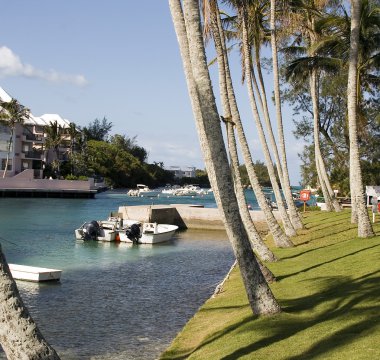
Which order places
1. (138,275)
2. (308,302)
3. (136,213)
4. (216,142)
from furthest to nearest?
(136,213) → (138,275) → (308,302) → (216,142)

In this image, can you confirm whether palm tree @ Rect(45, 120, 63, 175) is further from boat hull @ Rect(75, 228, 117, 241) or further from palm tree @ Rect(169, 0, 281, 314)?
palm tree @ Rect(169, 0, 281, 314)

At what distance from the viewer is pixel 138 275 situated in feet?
80.7

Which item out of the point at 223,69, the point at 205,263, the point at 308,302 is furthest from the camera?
the point at 205,263

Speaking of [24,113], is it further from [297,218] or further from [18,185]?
[297,218]

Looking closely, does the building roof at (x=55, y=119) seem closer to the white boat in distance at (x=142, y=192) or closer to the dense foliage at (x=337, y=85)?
the white boat in distance at (x=142, y=192)

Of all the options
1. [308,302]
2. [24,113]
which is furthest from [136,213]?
[24,113]

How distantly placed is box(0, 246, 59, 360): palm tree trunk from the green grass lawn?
3969 millimetres

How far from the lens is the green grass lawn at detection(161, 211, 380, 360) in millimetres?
9000

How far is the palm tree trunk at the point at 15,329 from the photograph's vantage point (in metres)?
6.32

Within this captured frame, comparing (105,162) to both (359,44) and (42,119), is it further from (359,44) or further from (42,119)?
(359,44)

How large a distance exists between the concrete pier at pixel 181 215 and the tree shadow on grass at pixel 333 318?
107 feet

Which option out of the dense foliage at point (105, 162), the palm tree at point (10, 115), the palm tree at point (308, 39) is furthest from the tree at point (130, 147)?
the palm tree at point (308, 39)

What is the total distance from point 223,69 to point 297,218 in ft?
44.1

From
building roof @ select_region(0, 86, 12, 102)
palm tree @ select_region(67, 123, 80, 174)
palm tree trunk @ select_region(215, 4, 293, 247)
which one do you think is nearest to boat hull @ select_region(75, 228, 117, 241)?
palm tree trunk @ select_region(215, 4, 293, 247)
